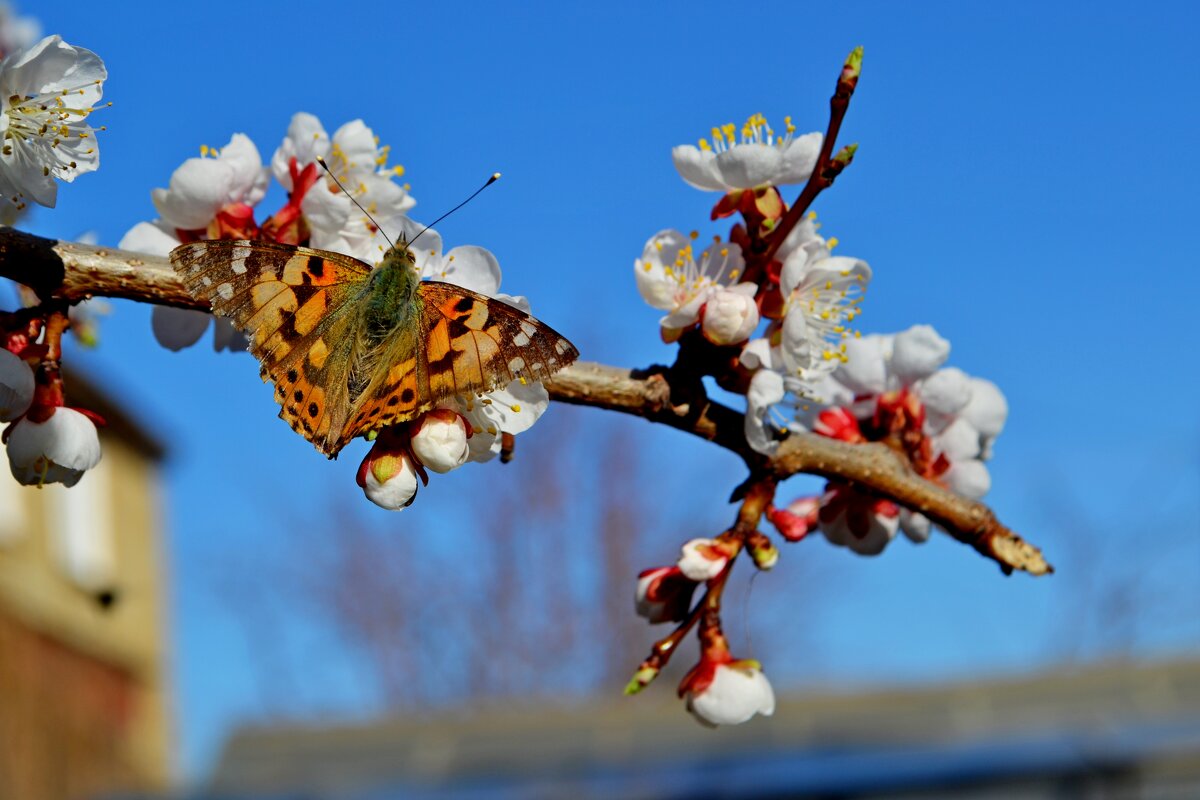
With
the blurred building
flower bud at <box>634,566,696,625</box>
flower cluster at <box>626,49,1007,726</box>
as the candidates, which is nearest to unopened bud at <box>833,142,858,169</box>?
flower cluster at <box>626,49,1007,726</box>

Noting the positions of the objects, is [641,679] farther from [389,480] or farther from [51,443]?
[51,443]

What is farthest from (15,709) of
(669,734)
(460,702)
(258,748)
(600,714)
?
(669,734)

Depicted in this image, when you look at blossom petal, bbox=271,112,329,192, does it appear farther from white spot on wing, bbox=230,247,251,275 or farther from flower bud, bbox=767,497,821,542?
flower bud, bbox=767,497,821,542

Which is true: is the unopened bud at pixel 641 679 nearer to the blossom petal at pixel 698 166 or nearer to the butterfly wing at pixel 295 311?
the butterfly wing at pixel 295 311

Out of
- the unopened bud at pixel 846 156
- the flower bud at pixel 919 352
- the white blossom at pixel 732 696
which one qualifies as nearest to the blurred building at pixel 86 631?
the flower bud at pixel 919 352

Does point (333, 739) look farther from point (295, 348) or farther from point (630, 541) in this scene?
point (295, 348)
